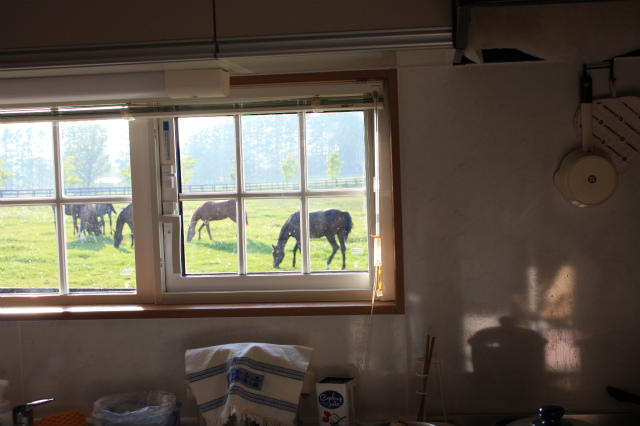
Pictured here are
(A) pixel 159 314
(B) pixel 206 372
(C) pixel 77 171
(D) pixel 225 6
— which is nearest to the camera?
(D) pixel 225 6

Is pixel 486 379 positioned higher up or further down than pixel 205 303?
further down

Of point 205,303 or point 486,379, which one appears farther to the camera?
point 205,303

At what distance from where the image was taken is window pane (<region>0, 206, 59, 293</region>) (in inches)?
70.1

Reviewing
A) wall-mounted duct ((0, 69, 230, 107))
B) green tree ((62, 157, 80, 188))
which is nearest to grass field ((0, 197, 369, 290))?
green tree ((62, 157, 80, 188))

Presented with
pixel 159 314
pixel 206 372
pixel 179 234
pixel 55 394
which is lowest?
pixel 55 394

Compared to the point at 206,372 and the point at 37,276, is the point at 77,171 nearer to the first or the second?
the point at 37,276

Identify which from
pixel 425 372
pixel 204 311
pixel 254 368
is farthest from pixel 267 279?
pixel 425 372

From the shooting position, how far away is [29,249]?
5.88 feet

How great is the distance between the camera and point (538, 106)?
4.98 feet

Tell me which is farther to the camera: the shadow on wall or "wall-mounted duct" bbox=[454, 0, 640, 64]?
the shadow on wall

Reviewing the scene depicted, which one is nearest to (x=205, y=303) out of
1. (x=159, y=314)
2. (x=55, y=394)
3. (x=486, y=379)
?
(x=159, y=314)

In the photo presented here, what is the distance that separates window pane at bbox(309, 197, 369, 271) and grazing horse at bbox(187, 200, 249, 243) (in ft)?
0.74

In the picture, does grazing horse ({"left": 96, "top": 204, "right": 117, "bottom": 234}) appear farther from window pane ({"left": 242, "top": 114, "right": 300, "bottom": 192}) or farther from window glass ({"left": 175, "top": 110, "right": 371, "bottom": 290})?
window pane ({"left": 242, "top": 114, "right": 300, "bottom": 192})

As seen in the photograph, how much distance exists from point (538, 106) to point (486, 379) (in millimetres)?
780
